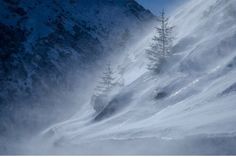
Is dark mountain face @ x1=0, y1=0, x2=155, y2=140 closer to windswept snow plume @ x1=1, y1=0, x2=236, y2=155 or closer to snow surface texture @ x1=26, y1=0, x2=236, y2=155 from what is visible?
windswept snow plume @ x1=1, y1=0, x2=236, y2=155

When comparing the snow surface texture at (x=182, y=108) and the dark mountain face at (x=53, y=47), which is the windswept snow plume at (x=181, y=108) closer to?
the snow surface texture at (x=182, y=108)

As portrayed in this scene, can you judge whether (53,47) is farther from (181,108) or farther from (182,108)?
(182,108)

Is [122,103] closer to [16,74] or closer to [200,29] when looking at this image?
[200,29]

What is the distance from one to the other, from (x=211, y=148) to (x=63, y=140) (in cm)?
2145

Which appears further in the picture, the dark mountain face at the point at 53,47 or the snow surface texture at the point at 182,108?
the dark mountain face at the point at 53,47

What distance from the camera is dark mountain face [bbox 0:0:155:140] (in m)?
66.1

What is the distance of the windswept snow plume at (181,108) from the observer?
18750mm

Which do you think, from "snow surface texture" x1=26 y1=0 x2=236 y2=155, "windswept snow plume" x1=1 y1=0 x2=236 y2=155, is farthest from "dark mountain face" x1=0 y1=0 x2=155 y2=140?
"snow surface texture" x1=26 y1=0 x2=236 y2=155

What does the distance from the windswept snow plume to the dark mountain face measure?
62.1 feet

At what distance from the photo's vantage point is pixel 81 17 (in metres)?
96.8

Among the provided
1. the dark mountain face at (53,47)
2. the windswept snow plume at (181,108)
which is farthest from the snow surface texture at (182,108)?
the dark mountain face at (53,47)

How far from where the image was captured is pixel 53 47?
82.2m

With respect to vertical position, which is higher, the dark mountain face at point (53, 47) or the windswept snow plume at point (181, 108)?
the dark mountain face at point (53, 47)

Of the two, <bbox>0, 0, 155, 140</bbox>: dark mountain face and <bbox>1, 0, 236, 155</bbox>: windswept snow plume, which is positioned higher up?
<bbox>0, 0, 155, 140</bbox>: dark mountain face
